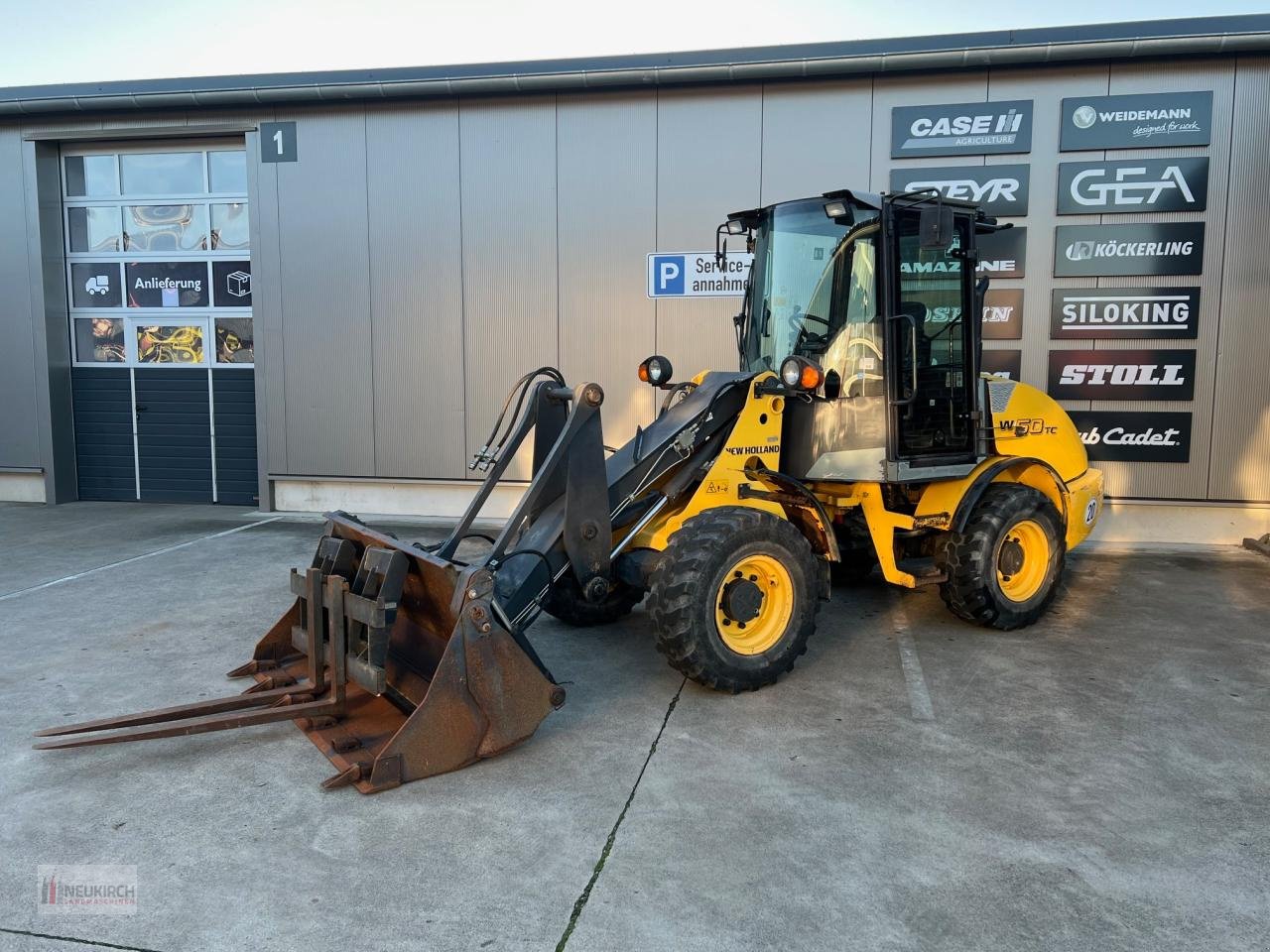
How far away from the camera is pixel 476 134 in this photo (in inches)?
384

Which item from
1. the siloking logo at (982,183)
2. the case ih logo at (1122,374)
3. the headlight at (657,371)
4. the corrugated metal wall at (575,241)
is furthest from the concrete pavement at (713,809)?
the siloking logo at (982,183)

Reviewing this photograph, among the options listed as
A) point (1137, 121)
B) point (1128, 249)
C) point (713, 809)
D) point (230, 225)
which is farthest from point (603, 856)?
point (230, 225)

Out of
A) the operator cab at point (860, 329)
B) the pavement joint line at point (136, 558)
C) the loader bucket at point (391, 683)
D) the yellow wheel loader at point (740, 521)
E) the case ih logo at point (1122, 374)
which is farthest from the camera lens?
the case ih logo at point (1122, 374)

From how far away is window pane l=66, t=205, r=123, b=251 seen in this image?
11.4m

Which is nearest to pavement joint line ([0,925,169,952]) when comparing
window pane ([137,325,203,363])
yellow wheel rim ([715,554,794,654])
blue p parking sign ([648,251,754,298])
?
yellow wheel rim ([715,554,794,654])

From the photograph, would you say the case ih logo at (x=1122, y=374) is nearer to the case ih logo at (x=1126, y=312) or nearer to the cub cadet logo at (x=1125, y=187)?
the case ih logo at (x=1126, y=312)

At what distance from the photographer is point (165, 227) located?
11305mm

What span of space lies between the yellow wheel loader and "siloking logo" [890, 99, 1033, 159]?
3.35 meters

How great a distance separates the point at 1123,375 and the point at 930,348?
426 cm

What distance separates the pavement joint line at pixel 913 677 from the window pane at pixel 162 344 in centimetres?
953

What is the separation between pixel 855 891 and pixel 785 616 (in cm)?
194

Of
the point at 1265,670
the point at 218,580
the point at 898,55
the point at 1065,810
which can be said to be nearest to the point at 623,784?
the point at 1065,810

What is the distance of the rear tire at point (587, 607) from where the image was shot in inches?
223

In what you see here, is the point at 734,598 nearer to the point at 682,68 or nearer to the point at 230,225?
the point at 682,68
